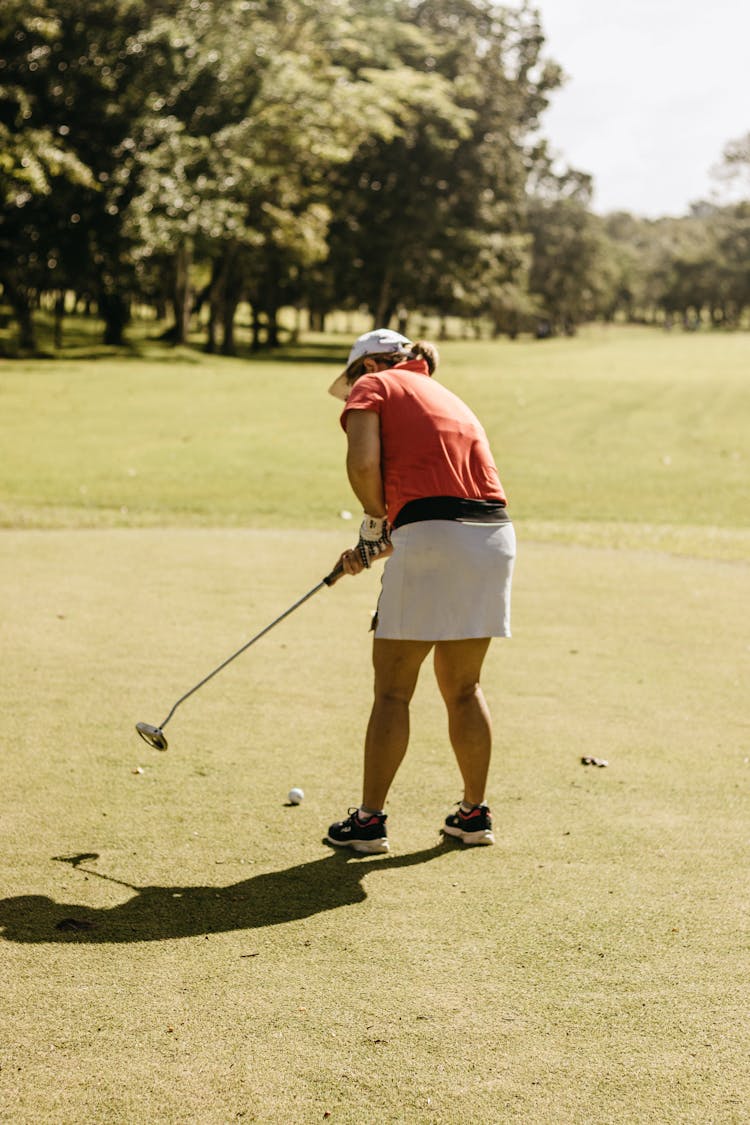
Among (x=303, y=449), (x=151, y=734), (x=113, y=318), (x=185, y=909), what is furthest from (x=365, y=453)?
(x=113, y=318)

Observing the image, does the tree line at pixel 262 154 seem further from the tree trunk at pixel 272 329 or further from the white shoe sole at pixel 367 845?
the white shoe sole at pixel 367 845

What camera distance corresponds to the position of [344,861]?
5457 mm

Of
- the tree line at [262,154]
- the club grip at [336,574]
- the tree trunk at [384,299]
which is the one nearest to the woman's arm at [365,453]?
the club grip at [336,574]

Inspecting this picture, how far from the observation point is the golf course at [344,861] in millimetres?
3701

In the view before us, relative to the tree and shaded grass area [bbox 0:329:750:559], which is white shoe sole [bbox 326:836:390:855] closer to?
shaded grass area [bbox 0:329:750:559]

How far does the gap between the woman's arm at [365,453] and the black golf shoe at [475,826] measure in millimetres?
1481

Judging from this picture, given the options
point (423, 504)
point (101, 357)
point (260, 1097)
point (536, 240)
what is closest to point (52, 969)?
point (260, 1097)

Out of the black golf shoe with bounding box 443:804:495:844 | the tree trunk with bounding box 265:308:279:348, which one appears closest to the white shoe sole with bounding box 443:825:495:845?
the black golf shoe with bounding box 443:804:495:844

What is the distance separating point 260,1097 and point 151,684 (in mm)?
4697

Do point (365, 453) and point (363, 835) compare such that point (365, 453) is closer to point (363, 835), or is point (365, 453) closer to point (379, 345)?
point (379, 345)

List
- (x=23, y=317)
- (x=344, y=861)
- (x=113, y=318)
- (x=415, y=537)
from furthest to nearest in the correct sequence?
(x=113, y=318)
(x=23, y=317)
(x=344, y=861)
(x=415, y=537)

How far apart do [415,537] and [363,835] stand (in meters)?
1.37

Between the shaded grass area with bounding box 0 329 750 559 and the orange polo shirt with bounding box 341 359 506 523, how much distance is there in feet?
34.1

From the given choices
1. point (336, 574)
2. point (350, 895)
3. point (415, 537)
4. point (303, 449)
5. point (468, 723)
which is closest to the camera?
point (350, 895)
